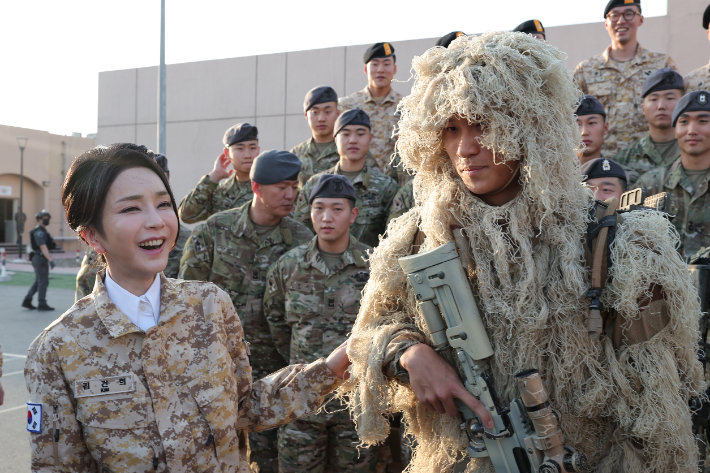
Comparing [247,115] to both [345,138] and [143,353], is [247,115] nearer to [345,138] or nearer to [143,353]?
[345,138]

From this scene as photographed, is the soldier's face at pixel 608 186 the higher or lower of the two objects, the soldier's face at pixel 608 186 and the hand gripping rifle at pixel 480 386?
the higher

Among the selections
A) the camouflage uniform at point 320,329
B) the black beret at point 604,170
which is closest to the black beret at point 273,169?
the camouflage uniform at point 320,329

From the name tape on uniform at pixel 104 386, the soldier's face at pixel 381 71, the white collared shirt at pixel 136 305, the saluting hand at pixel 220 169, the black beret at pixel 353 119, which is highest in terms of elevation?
the soldier's face at pixel 381 71

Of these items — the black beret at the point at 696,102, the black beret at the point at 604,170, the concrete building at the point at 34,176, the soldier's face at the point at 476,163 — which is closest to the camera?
the soldier's face at the point at 476,163

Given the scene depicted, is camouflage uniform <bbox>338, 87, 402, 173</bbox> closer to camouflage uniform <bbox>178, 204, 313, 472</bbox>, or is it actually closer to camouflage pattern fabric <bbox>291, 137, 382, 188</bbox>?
camouflage pattern fabric <bbox>291, 137, 382, 188</bbox>

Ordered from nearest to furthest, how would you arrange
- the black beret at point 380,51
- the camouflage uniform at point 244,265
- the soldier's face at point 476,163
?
the soldier's face at point 476,163 < the camouflage uniform at point 244,265 < the black beret at point 380,51

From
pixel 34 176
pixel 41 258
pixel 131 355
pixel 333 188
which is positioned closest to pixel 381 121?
pixel 333 188

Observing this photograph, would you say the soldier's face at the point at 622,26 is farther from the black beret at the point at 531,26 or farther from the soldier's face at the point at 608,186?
the soldier's face at the point at 608,186

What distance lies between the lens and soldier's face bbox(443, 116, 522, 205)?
183 centimetres

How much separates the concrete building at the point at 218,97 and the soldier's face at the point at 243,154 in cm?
630

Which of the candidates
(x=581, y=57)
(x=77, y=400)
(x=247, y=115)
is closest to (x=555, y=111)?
(x=77, y=400)

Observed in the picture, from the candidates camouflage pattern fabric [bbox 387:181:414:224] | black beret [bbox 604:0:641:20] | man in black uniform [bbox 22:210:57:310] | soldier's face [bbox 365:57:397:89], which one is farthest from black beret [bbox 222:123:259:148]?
man in black uniform [bbox 22:210:57:310]

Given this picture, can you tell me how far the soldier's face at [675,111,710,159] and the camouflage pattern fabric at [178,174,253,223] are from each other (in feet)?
12.0

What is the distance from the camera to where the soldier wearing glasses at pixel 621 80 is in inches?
209
